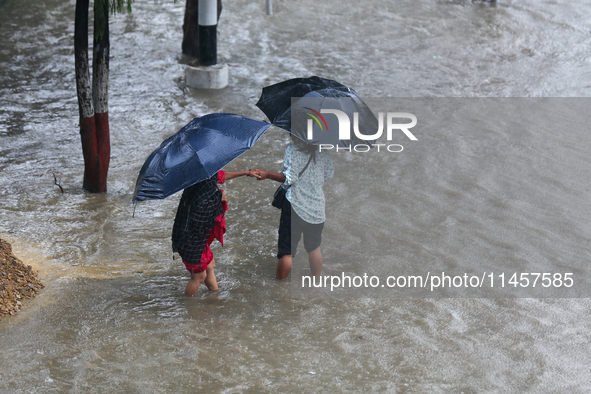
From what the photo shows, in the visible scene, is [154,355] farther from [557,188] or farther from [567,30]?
[567,30]

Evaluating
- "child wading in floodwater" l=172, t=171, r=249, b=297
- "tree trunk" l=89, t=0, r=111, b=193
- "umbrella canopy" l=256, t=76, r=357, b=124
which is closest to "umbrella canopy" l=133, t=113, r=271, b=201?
"child wading in floodwater" l=172, t=171, r=249, b=297

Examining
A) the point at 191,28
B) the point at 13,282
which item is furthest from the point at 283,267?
the point at 191,28

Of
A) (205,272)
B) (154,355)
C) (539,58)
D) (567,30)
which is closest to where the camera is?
(154,355)

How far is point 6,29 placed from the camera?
12.7 meters

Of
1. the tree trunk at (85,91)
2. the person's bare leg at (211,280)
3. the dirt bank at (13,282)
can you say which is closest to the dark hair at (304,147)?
the person's bare leg at (211,280)

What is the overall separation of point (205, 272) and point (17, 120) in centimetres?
561

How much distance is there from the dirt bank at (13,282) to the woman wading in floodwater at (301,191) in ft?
7.08

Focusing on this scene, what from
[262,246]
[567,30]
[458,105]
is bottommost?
[262,246]

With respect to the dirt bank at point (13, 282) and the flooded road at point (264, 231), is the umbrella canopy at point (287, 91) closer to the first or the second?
the flooded road at point (264, 231)

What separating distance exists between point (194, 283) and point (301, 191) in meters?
1.19

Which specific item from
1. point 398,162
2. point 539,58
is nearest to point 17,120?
point 398,162

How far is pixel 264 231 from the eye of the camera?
20.5ft

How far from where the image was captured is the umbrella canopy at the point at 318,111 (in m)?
4.60

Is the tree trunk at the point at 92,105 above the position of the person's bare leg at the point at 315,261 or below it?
above
